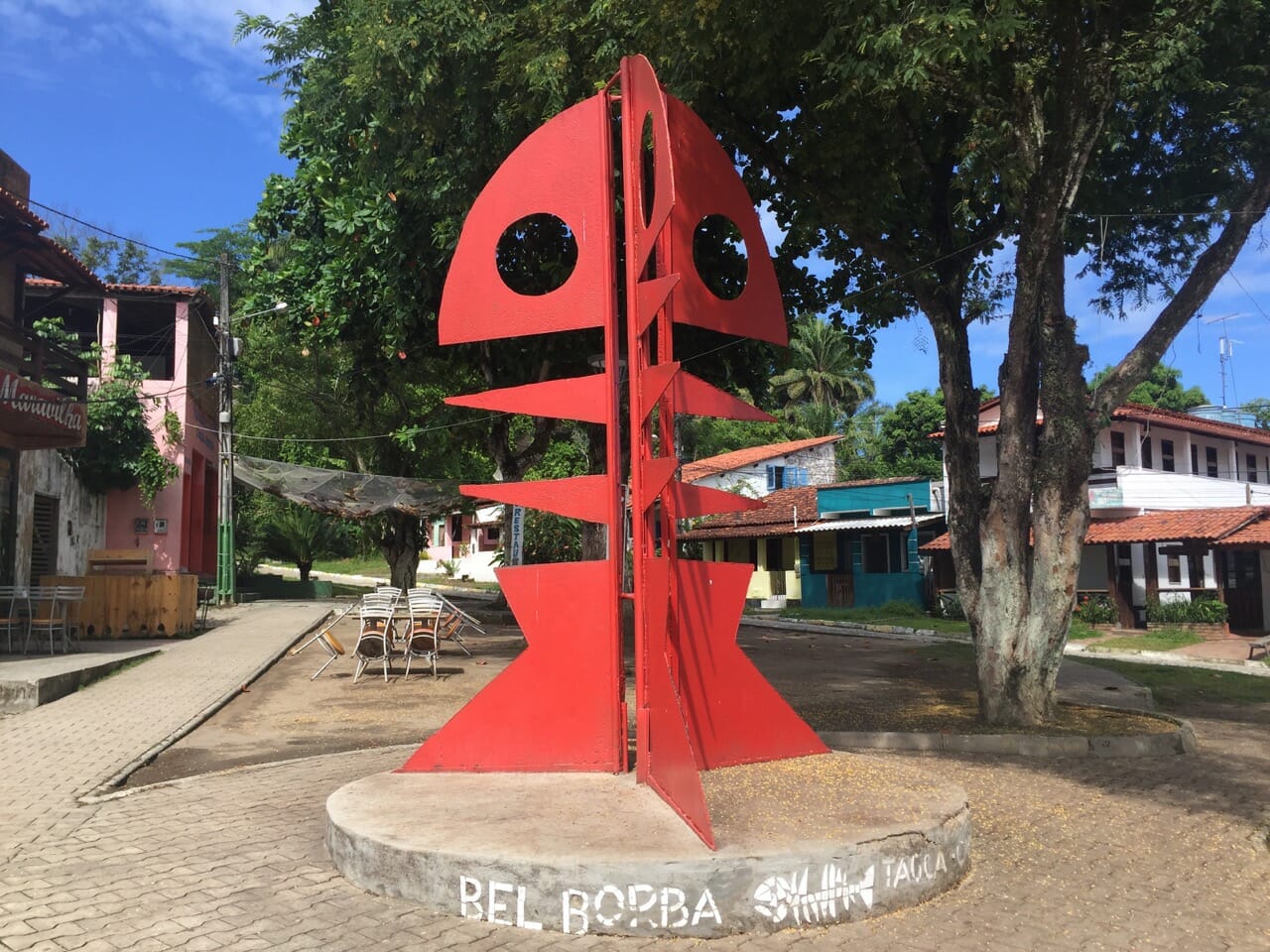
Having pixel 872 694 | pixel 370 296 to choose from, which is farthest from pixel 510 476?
pixel 872 694

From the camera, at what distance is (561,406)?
625 cm

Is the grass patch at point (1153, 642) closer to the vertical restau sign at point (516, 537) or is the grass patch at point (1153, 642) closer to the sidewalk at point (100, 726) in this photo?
the vertical restau sign at point (516, 537)

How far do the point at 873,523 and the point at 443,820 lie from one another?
25602 millimetres

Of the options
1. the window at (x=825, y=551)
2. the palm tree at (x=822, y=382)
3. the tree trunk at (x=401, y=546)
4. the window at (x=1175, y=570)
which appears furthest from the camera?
the palm tree at (x=822, y=382)

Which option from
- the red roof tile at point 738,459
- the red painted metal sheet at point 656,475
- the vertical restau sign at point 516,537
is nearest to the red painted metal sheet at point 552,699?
the red painted metal sheet at point 656,475

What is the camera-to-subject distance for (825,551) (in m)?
31.7

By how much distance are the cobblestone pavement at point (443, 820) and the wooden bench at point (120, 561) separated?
34.0 ft

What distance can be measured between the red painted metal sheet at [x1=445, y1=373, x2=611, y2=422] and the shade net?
14.0 meters

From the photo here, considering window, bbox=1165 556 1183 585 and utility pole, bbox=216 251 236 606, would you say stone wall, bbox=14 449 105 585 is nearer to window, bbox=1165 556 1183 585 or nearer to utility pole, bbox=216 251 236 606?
utility pole, bbox=216 251 236 606

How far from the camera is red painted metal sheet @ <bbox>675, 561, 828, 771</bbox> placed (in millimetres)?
6070

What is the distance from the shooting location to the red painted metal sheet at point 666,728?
4676mm

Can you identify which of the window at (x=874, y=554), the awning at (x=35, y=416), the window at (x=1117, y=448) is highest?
the window at (x=1117, y=448)

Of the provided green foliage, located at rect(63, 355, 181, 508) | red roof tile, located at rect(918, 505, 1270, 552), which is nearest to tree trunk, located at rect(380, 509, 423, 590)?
green foliage, located at rect(63, 355, 181, 508)

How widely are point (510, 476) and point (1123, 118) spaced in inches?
474
